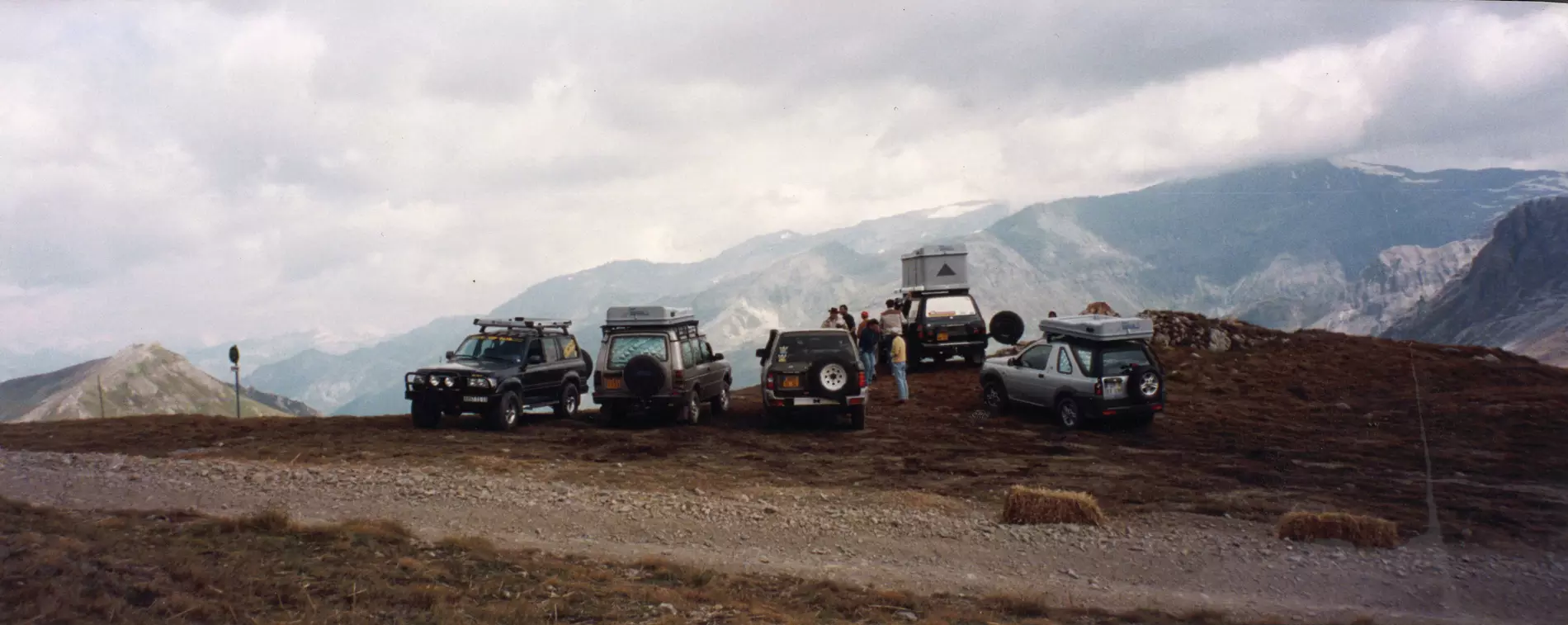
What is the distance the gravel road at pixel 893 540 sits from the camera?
26.5 feet

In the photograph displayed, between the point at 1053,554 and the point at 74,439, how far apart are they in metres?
18.1

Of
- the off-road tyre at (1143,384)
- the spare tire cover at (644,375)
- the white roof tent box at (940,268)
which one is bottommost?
the off-road tyre at (1143,384)

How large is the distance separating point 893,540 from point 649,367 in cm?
833

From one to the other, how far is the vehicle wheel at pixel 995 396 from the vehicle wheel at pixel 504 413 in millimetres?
10018

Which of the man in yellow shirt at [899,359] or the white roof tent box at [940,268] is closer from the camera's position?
the man in yellow shirt at [899,359]

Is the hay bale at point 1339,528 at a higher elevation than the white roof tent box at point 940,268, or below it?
below

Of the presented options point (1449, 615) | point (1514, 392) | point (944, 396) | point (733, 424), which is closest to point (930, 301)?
point (944, 396)

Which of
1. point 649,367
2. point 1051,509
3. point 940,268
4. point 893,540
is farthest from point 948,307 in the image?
point 893,540

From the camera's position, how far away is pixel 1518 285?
189m

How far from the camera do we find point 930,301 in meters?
27.3

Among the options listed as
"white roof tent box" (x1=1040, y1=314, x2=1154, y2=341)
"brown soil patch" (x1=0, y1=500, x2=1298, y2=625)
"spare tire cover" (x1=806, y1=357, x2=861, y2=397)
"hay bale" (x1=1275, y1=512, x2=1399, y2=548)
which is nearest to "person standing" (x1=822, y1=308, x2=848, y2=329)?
"spare tire cover" (x1=806, y1=357, x2=861, y2=397)

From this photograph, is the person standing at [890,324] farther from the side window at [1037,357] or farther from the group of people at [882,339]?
the side window at [1037,357]

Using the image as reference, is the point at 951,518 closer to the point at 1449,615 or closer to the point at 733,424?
the point at 1449,615

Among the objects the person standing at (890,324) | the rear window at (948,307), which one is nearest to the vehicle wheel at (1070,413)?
the person standing at (890,324)
